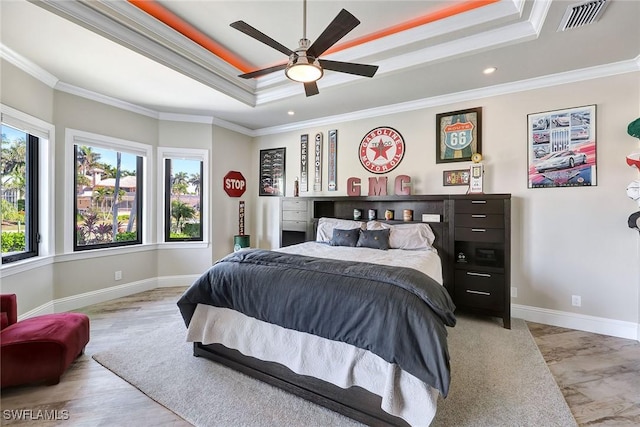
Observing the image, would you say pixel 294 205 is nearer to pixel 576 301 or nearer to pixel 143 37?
pixel 143 37

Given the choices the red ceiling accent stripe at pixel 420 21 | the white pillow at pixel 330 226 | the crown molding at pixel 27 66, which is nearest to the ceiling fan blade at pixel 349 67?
the red ceiling accent stripe at pixel 420 21

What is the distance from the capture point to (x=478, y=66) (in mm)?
2930

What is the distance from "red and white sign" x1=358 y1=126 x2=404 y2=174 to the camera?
408 cm

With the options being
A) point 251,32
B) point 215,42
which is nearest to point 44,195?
point 215,42

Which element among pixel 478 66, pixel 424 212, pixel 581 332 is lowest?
pixel 581 332

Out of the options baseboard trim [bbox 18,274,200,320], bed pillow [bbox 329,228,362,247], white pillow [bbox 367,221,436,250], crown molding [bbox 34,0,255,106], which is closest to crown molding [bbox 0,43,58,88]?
crown molding [bbox 34,0,255,106]

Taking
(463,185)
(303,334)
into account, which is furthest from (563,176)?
(303,334)

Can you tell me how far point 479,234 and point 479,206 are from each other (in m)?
0.32

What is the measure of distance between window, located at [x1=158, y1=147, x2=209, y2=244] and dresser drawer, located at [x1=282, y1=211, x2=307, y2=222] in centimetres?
130

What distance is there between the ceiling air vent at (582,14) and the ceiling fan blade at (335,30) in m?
1.73

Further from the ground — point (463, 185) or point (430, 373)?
point (463, 185)

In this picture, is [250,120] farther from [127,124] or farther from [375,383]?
[375,383]

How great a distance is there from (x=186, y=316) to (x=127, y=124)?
3175mm

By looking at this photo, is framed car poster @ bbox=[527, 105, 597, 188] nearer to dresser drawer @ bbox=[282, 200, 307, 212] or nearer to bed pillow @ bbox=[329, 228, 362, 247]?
bed pillow @ bbox=[329, 228, 362, 247]
